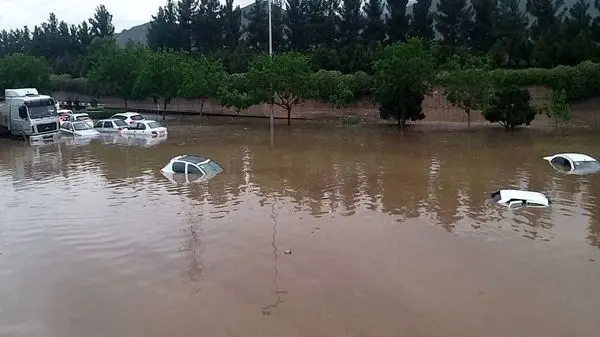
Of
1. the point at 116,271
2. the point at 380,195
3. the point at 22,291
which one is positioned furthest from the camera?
the point at 380,195

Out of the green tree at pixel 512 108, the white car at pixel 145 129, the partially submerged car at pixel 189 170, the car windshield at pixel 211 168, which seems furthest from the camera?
the white car at pixel 145 129

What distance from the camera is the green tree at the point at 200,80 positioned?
5166 centimetres

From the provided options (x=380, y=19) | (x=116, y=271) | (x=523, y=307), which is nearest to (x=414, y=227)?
(x=523, y=307)

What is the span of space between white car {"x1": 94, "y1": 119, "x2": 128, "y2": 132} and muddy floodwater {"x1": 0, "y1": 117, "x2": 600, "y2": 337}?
13.4 m

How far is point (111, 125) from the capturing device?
133 feet

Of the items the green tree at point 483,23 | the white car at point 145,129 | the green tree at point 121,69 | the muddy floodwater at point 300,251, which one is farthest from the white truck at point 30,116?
the green tree at point 483,23

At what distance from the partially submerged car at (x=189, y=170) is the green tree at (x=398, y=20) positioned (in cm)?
4550

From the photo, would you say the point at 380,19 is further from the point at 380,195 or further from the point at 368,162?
the point at 380,195

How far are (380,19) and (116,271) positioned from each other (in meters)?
59.3

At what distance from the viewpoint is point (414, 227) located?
53.5 ft

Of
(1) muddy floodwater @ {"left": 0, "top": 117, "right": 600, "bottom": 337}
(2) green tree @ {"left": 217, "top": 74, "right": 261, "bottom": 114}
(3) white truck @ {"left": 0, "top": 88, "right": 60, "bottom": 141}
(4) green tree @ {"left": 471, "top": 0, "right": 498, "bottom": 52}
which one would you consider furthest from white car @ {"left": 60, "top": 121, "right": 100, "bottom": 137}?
(4) green tree @ {"left": 471, "top": 0, "right": 498, "bottom": 52}

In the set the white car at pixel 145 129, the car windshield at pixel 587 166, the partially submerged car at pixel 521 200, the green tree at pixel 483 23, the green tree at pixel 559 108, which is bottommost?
the partially submerged car at pixel 521 200

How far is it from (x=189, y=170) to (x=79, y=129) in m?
19.0

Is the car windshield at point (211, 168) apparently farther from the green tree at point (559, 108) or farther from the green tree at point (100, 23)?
the green tree at point (100, 23)
